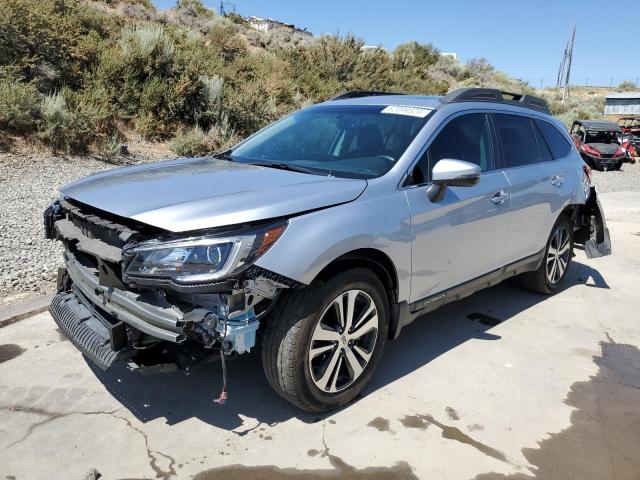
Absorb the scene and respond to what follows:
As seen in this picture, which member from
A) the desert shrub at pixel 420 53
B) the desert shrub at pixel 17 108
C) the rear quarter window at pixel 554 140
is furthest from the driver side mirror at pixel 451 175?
the desert shrub at pixel 420 53

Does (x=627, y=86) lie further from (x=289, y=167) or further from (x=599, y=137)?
(x=289, y=167)

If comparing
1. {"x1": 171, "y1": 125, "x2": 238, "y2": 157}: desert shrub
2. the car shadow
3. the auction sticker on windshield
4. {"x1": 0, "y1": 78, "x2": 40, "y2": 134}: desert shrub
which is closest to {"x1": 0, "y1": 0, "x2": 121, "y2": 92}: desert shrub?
{"x1": 0, "y1": 78, "x2": 40, "y2": 134}: desert shrub

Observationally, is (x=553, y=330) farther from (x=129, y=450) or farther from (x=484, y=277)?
(x=129, y=450)

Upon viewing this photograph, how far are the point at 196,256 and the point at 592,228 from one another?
4733 millimetres

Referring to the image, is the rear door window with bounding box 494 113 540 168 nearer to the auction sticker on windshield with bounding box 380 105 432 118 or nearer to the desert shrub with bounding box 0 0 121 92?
the auction sticker on windshield with bounding box 380 105 432 118

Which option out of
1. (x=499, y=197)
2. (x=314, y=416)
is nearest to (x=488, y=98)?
(x=499, y=197)

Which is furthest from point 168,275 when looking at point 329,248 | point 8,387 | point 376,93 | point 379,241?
point 376,93

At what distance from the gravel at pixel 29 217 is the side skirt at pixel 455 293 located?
3.19m

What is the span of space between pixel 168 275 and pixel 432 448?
5.61ft

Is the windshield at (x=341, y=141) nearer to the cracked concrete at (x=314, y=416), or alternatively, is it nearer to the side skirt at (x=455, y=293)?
the side skirt at (x=455, y=293)

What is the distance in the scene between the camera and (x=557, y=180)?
5.16 metres

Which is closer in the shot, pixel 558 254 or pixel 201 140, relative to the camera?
pixel 558 254

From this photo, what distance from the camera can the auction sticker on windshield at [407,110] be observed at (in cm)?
397

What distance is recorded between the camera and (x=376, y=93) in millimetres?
4980
